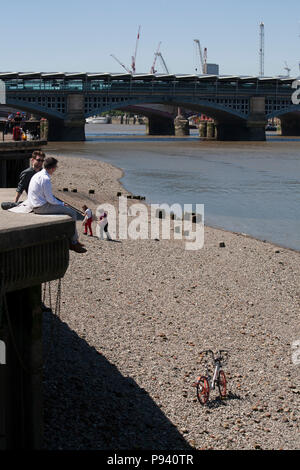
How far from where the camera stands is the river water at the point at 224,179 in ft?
122

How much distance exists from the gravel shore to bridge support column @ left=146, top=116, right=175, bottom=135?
10685 centimetres

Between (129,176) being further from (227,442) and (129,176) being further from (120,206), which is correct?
(227,442)

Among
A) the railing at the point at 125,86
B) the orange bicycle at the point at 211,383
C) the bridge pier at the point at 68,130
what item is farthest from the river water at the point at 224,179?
the orange bicycle at the point at 211,383

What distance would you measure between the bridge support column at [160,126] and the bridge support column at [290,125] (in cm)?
1924

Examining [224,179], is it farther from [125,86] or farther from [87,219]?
[125,86]

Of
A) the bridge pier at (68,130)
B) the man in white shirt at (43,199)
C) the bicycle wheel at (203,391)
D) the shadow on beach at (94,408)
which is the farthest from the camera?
the bridge pier at (68,130)

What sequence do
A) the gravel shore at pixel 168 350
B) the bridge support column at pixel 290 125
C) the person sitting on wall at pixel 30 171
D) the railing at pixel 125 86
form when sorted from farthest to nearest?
the bridge support column at pixel 290 125
the railing at pixel 125 86
the gravel shore at pixel 168 350
the person sitting on wall at pixel 30 171

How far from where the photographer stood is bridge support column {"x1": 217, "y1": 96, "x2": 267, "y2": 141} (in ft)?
359

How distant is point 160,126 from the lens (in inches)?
5217

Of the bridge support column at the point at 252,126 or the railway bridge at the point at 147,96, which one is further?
the bridge support column at the point at 252,126

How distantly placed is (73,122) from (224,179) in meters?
44.1

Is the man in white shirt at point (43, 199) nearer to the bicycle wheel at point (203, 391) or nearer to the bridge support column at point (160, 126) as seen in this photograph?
the bicycle wheel at point (203, 391)

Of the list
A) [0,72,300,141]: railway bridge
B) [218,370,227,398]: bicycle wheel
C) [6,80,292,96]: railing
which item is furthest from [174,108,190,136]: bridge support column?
[218,370,227,398]: bicycle wheel

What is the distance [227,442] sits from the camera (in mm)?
11867
